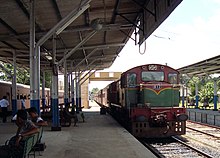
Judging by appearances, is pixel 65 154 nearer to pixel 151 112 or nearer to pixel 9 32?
pixel 151 112

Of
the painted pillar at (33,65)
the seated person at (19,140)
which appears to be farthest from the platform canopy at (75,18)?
the seated person at (19,140)

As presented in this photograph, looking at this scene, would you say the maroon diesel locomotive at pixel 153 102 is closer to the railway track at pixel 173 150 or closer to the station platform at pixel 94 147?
the railway track at pixel 173 150

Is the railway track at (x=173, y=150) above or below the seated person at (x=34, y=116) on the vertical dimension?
below

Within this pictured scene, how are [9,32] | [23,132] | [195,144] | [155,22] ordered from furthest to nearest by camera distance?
[9,32]
[195,144]
[155,22]
[23,132]

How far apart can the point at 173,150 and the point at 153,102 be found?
2795mm

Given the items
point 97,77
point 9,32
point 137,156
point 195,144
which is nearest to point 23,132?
point 137,156

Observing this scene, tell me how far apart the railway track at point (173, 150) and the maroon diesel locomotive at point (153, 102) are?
541 millimetres

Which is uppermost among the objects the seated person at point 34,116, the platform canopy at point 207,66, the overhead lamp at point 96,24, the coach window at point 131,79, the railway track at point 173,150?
the overhead lamp at point 96,24

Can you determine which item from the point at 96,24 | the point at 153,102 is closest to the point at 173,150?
the point at 153,102

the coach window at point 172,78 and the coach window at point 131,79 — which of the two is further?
the coach window at point 172,78

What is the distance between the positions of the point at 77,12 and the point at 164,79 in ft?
16.4

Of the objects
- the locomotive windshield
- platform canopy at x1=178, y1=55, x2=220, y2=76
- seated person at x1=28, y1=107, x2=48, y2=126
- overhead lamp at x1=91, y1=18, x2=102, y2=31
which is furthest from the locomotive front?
seated person at x1=28, y1=107, x2=48, y2=126

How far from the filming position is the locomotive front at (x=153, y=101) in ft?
43.2

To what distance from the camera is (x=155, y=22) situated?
11891 millimetres
